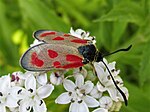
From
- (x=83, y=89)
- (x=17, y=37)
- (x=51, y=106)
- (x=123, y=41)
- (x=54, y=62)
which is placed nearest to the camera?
(x=54, y=62)

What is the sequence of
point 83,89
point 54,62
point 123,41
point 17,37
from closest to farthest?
1. point 54,62
2. point 83,89
3. point 123,41
4. point 17,37

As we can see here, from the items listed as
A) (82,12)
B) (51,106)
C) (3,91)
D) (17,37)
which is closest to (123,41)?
→ (82,12)

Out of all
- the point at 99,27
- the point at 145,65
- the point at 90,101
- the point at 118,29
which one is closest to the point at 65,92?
the point at 90,101

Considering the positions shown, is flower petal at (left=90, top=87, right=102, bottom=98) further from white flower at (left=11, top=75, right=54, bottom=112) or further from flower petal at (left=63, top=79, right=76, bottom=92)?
white flower at (left=11, top=75, right=54, bottom=112)

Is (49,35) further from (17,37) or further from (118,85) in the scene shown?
(17,37)

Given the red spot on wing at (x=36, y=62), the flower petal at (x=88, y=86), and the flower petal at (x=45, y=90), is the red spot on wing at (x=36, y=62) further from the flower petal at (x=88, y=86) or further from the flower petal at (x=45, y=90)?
the flower petal at (x=88, y=86)

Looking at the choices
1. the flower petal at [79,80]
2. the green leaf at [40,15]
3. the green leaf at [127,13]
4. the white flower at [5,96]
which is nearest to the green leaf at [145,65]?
the green leaf at [127,13]
